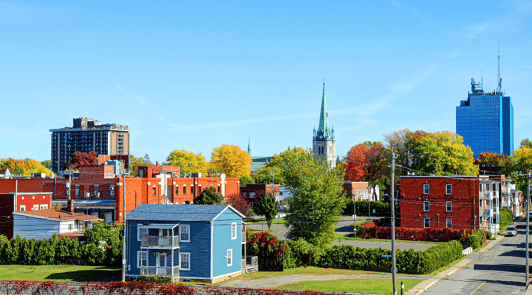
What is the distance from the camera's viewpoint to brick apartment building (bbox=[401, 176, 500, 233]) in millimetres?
72938

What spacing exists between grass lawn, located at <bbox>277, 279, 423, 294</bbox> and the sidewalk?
0.74 m

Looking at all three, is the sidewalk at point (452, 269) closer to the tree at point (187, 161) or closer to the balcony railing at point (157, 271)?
the balcony railing at point (157, 271)

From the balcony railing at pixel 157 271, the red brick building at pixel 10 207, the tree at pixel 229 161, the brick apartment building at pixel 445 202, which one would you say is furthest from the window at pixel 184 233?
the tree at pixel 229 161

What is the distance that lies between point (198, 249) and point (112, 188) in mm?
34669

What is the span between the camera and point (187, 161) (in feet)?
471

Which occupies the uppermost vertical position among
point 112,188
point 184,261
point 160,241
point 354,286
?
point 112,188

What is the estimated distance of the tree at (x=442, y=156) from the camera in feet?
327

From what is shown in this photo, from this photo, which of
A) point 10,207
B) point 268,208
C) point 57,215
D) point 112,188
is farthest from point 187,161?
point 57,215

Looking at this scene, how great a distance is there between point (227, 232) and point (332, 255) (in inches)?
467

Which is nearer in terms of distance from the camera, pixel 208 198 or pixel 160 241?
pixel 160 241

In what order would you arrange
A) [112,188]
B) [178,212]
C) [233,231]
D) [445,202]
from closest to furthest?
[178,212] → [233,231] → [445,202] → [112,188]

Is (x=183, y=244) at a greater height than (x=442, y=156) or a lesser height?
lesser

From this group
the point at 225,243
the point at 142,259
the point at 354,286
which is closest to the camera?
the point at 354,286

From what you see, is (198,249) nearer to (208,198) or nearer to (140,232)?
(140,232)
